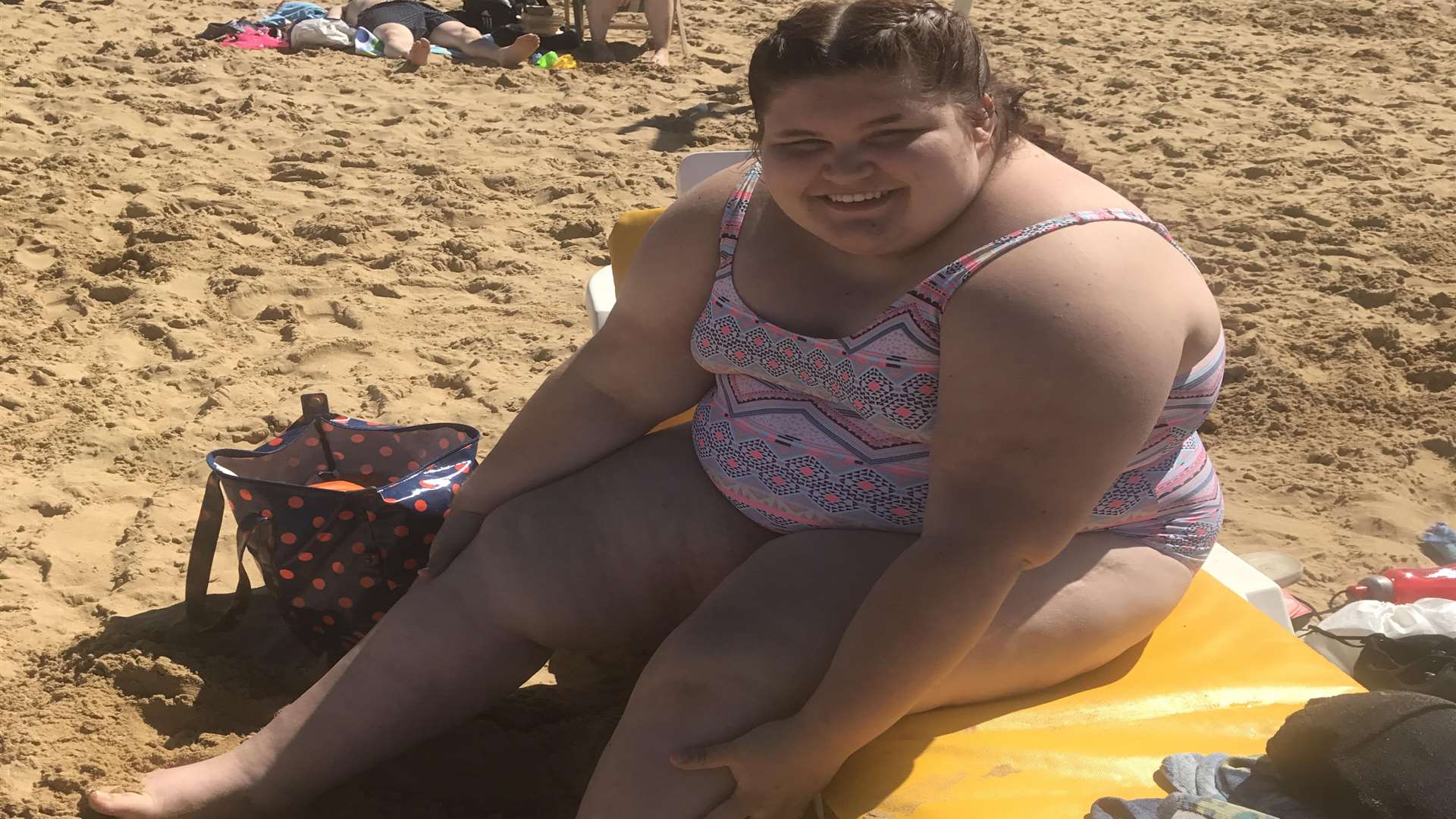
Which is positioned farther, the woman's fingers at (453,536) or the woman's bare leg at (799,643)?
the woman's fingers at (453,536)

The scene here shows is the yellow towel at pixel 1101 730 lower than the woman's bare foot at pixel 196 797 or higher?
higher

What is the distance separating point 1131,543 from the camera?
5.70 feet

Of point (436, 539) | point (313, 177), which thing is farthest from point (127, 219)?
point (436, 539)

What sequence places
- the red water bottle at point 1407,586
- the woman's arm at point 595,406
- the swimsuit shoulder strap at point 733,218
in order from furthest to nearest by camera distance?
1. the red water bottle at point 1407,586
2. the woman's arm at point 595,406
3. the swimsuit shoulder strap at point 733,218

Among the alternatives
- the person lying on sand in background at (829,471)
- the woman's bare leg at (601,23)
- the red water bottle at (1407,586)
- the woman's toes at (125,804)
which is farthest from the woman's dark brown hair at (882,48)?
the woman's bare leg at (601,23)

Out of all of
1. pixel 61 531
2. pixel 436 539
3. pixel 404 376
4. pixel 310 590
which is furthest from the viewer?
pixel 404 376

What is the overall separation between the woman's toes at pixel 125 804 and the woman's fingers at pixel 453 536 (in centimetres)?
50

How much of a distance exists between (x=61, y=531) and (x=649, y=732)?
1724mm

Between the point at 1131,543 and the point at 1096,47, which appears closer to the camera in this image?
the point at 1131,543

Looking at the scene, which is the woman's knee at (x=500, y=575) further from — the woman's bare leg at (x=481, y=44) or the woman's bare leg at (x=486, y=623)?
the woman's bare leg at (x=481, y=44)

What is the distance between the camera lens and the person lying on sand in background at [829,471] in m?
1.45

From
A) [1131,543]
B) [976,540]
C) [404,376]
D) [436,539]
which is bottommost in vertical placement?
[404,376]

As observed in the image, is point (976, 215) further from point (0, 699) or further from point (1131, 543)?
point (0, 699)

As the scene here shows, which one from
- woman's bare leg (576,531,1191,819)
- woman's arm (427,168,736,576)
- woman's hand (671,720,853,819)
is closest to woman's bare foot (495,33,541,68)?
woman's arm (427,168,736,576)
